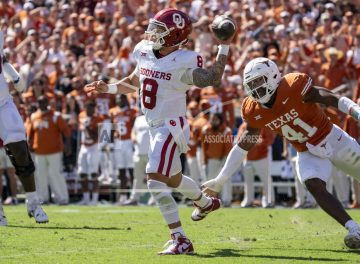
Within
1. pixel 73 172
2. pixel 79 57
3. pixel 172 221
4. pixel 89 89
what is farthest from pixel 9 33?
pixel 172 221

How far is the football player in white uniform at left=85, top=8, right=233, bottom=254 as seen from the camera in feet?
24.0

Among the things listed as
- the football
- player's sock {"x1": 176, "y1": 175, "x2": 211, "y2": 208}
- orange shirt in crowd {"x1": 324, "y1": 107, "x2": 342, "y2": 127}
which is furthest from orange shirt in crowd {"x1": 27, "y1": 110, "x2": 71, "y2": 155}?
the football

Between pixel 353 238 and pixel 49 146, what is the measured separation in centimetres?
876

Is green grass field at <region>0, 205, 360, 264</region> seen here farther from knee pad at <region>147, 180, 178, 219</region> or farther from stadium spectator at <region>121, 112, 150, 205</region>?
stadium spectator at <region>121, 112, 150, 205</region>

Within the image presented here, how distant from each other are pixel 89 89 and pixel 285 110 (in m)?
1.84

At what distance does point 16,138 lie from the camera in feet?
30.6

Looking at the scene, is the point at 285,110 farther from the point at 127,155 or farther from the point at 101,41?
the point at 101,41

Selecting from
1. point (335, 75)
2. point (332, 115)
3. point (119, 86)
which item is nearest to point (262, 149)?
point (335, 75)

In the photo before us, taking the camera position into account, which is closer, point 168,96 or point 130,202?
point 168,96

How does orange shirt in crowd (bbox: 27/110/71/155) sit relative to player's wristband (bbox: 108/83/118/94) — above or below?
below

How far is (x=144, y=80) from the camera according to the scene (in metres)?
7.73

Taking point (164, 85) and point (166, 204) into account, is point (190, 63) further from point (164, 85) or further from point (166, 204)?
point (166, 204)

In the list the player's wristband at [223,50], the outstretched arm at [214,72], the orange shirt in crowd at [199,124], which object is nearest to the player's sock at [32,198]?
the outstretched arm at [214,72]

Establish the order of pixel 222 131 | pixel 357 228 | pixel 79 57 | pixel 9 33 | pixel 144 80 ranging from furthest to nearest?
pixel 9 33
pixel 79 57
pixel 222 131
pixel 144 80
pixel 357 228
